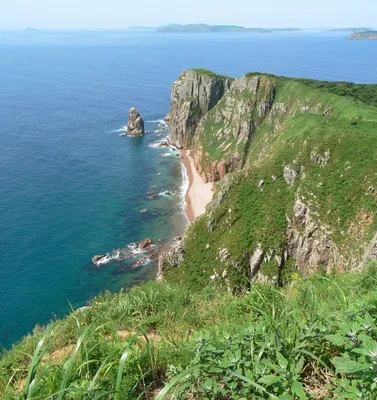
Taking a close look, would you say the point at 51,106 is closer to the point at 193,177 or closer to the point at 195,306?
the point at 193,177

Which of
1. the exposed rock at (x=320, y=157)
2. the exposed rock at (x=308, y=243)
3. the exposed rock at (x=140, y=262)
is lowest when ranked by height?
the exposed rock at (x=140, y=262)

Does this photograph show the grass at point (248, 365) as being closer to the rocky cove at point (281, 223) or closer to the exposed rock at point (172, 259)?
the rocky cove at point (281, 223)

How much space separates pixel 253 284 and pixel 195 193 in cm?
7102

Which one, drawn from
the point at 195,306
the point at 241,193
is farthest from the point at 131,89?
the point at 195,306

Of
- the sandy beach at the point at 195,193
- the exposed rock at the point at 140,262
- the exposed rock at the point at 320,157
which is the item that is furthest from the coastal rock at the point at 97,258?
the exposed rock at the point at 320,157

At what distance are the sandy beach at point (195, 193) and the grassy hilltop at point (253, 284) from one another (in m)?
3.35

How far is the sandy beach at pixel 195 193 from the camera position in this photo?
74.9 meters

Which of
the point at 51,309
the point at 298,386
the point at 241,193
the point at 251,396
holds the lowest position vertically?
the point at 51,309

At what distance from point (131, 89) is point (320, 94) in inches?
4888

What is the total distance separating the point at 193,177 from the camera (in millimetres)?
91375

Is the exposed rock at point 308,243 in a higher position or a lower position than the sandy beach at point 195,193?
higher

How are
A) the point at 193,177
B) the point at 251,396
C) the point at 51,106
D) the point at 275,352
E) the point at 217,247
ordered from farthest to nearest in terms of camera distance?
the point at 51,106, the point at 193,177, the point at 217,247, the point at 275,352, the point at 251,396

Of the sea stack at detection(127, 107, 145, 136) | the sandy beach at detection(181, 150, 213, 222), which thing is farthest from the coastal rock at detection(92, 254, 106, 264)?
the sea stack at detection(127, 107, 145, 136)

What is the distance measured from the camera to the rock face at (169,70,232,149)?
10894cm
